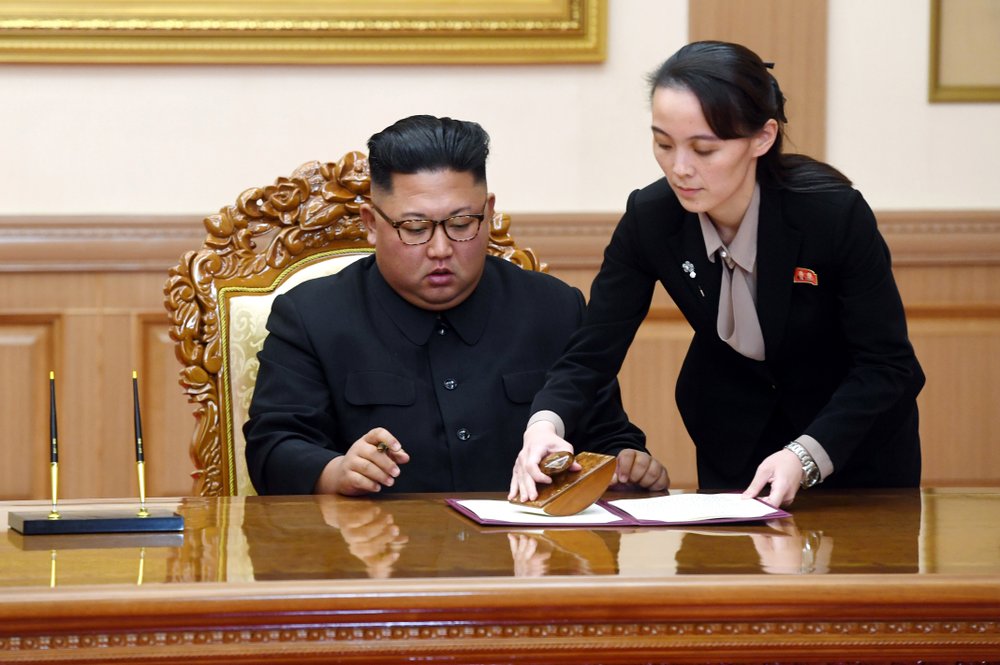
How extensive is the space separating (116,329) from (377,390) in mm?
1570

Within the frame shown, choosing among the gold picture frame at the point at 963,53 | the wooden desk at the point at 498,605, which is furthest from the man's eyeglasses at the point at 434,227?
the gold picture frame at the point at 963,53

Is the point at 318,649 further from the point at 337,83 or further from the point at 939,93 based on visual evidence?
the point at 939,93

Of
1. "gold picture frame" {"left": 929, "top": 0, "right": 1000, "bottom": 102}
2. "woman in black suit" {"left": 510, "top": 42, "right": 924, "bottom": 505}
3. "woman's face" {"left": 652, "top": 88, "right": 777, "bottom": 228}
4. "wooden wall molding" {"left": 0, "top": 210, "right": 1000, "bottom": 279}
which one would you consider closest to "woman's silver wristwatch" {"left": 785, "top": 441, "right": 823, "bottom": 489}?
"woman in black suit" {"left": 510, "top": 42, "right": 924, "bottom": 505}

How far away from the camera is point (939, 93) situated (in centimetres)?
394

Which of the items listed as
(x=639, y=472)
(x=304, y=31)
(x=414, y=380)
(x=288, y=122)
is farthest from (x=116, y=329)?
(x=639, y=472)

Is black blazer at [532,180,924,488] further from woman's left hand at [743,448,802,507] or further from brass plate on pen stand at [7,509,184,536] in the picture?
brass plate on pen stand at [7,509,184,536]

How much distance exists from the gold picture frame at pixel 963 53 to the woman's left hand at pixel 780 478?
92.7 inches

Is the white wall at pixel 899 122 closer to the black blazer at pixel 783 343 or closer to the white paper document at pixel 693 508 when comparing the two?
the black blazer at pixel 783 343

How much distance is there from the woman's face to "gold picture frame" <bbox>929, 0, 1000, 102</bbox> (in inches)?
83.5

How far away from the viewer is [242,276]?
2.67 m

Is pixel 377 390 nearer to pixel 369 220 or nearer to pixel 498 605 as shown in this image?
pixel 369 220

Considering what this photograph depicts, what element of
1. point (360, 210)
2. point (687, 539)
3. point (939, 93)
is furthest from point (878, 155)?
point (687, 539)

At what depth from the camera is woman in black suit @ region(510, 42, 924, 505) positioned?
6.59ft

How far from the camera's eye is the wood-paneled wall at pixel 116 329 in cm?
372
